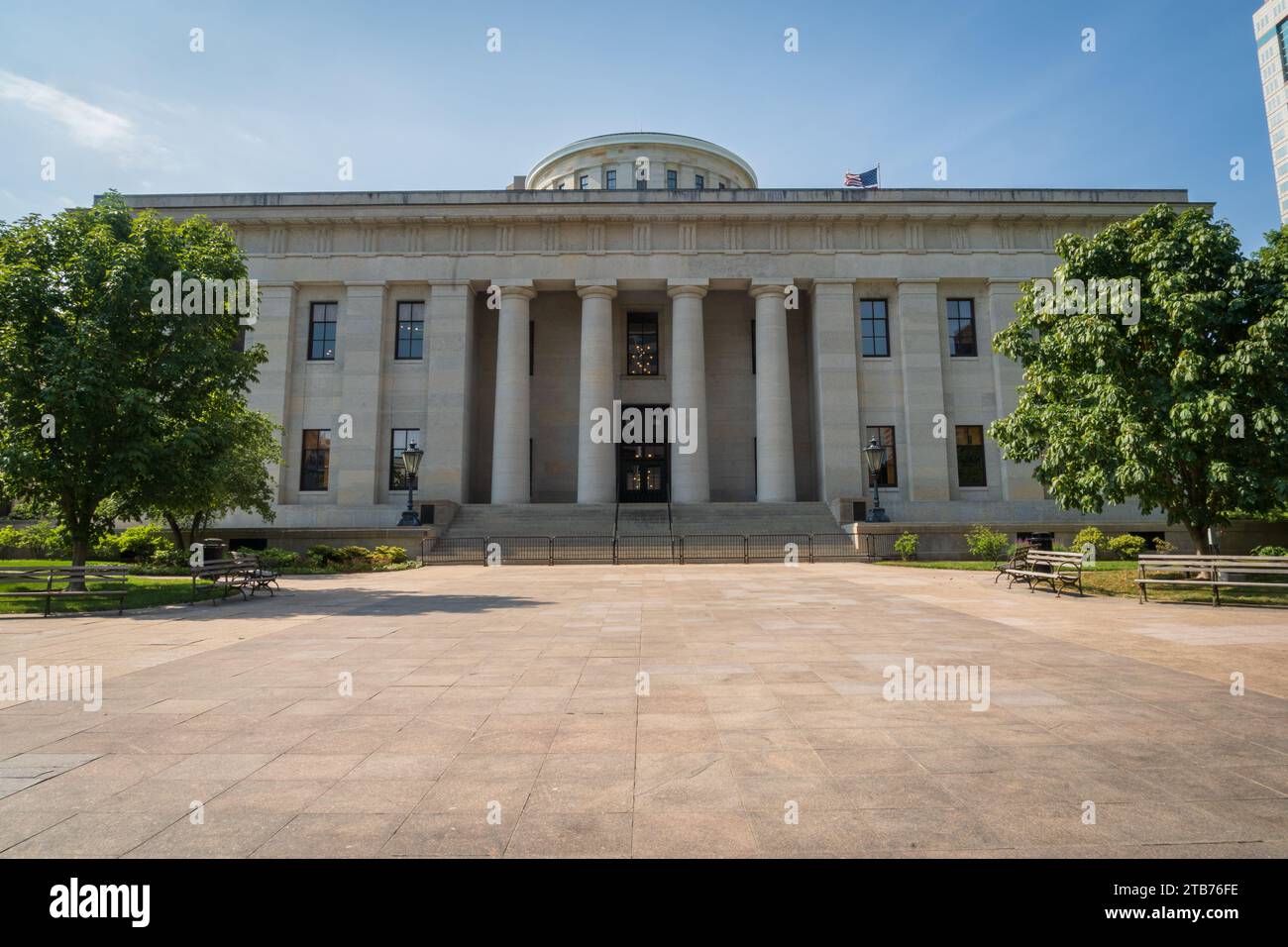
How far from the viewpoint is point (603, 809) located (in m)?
3.78

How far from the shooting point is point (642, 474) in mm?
40750

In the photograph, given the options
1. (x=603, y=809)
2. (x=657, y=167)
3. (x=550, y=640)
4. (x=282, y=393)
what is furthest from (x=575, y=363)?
(x=603, y=809)

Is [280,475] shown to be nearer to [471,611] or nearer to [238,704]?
[471,611]

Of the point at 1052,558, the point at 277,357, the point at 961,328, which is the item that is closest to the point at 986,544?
the point at 1052,558

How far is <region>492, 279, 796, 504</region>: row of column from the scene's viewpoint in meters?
34.0

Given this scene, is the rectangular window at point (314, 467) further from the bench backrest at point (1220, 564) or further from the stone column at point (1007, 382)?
the stone column at point (1007, 382)

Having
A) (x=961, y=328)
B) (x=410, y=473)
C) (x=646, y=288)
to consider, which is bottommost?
(x=410, y=473)

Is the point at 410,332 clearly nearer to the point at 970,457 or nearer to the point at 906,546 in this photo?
the point at 906,546

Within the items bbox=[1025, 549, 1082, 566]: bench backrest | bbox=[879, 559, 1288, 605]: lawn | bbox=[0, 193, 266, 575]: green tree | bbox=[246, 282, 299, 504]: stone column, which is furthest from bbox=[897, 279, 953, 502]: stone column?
bbox=[246, 282, 299, 504]: stone column

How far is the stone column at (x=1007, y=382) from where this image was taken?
112 feet

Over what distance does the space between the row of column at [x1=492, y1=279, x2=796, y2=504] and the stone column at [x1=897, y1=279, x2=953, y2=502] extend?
6447mm

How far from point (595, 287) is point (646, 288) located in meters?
3.34

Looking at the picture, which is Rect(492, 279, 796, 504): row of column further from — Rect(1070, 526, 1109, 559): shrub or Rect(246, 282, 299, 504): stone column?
Rect(1070, 526, 1109, 559): shrub

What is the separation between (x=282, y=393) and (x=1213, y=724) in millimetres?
38404
